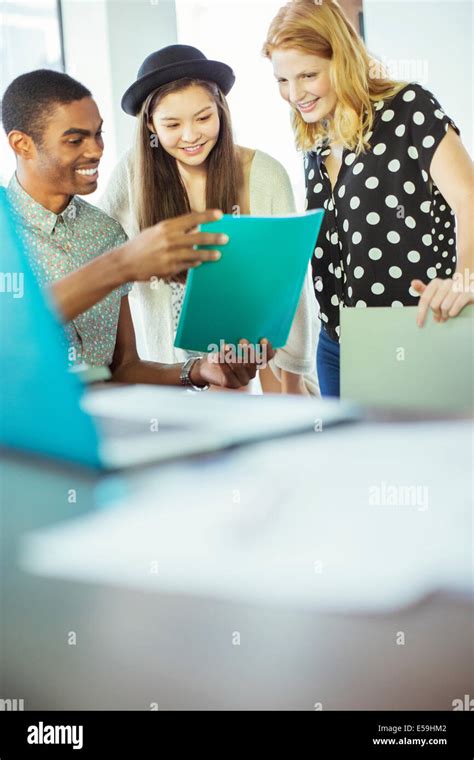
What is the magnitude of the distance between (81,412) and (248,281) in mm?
399

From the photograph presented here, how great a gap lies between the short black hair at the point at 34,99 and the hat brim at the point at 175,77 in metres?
0.16

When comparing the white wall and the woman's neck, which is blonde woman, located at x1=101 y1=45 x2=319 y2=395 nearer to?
the woman's neck

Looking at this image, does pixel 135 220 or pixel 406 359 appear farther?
pixel 135 220

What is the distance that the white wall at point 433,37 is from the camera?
1855mm

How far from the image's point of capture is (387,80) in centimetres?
157

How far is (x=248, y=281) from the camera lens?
1281 millimetres

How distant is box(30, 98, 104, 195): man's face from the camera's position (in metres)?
1.51

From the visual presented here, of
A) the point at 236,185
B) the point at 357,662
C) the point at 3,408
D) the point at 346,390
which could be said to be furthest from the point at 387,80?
the point at 357,662

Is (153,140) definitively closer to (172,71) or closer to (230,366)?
(172,71)

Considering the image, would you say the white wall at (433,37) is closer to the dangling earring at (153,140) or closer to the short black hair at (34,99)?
the dangling earring at (153,140)

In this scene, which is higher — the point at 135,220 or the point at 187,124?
the point at 187,124

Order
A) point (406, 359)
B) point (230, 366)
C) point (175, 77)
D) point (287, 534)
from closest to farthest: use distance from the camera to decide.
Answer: point (287, 534)
point (406, 359)
point (230, 366)
point (175, 77)

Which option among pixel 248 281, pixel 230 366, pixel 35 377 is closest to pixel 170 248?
pixel 248 281
